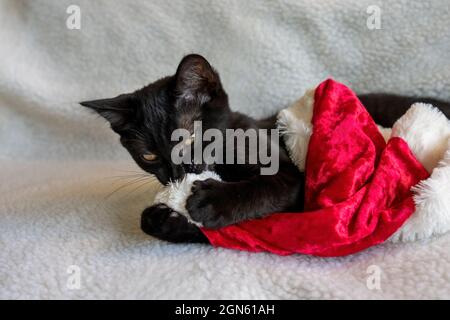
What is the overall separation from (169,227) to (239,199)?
153 millimetres

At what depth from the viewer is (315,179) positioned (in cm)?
92

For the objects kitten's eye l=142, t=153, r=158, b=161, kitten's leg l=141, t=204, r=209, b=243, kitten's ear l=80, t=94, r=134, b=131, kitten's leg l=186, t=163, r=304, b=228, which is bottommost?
kitten's leg l=141, t=204, r=209, b=243

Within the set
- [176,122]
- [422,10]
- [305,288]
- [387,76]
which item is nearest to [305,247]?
[305,288]

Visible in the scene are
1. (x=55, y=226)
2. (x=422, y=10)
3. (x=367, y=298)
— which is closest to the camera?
(x=367, y=298)

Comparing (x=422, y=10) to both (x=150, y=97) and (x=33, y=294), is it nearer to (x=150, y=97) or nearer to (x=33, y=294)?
(x=150, y=97)

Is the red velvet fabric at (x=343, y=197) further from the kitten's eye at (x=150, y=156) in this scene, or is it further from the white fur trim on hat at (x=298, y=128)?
the kitten's eye at (x=150, y=156)

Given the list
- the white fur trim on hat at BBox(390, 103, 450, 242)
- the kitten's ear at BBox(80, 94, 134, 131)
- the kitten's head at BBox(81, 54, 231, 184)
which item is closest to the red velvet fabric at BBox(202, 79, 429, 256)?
the white fur trim on hat at BBox(390, 103, 450, 242)

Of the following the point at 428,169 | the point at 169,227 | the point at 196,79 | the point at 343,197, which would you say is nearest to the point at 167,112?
the point at 196,79

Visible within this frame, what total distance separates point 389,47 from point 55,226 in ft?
3.61

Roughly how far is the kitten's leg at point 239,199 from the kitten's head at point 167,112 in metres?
0.10

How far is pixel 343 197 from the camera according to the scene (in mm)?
850

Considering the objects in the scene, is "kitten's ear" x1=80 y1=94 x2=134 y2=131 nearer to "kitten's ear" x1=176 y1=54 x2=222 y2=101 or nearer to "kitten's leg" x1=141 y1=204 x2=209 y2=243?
"kitten's ear" x1=176 y1=54 x2=222 y2=101

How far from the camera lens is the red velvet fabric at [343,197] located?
0.82 m

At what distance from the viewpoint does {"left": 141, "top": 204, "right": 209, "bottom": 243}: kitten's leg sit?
898 mm
